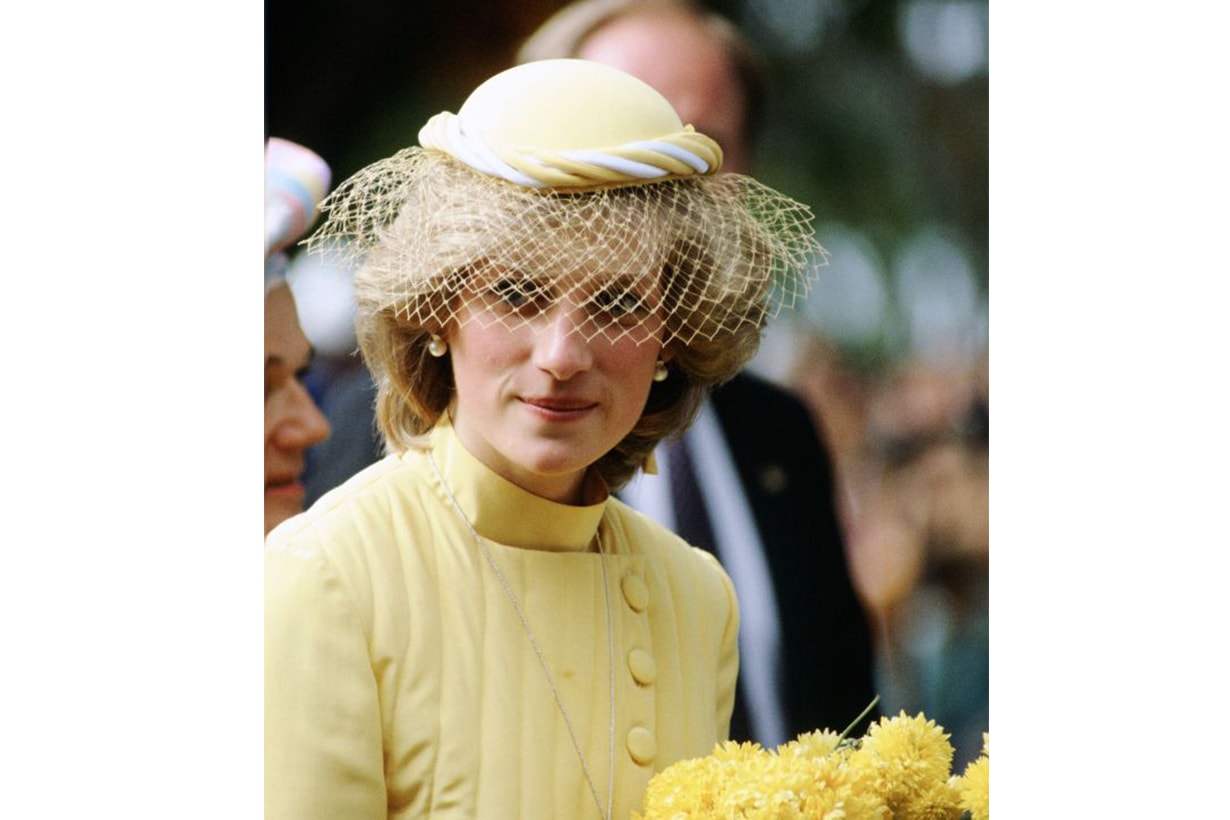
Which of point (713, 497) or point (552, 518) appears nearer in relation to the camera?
point (552, 518)

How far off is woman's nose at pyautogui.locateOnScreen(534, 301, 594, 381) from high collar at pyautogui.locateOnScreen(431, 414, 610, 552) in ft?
0.66

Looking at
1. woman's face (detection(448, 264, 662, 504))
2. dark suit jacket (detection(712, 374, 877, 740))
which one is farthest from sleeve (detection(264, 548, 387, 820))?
dark suit jacket (detection(712, 374, 877, 740))

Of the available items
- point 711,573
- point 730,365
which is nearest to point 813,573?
point 711,573

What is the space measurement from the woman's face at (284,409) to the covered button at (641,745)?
660 mm

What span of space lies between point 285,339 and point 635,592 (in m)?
0.70

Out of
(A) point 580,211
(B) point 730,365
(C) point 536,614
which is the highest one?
(A) point 580,211

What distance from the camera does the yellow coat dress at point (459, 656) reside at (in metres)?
2.46

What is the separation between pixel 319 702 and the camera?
8.06 feet

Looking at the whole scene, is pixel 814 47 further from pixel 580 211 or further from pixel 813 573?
pixel 813 573

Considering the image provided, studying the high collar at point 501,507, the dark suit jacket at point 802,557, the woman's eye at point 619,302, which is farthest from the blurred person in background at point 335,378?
the dark suit jacket at point 802,557

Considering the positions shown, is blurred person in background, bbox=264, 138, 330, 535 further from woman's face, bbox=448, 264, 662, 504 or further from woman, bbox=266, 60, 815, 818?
woman's face, bbox=448, 264, 662, 504

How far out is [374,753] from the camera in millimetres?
2436

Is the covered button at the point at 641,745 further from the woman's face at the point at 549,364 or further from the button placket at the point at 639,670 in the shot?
the woman's face at the point at 549,364

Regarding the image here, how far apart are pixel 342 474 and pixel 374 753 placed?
0.47m
